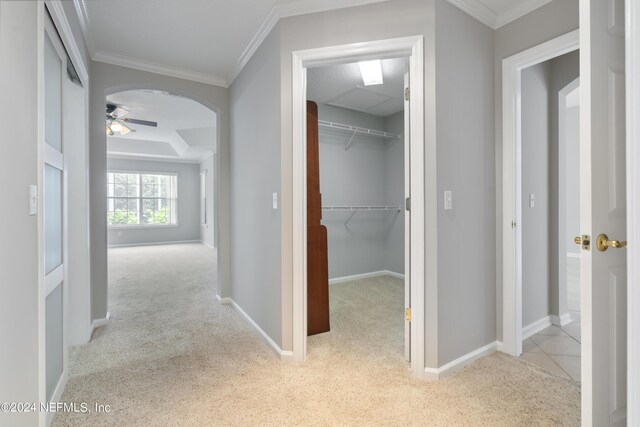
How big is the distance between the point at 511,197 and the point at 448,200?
60cm

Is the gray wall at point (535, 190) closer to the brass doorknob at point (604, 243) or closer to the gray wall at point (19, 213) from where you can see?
the brass doorknob at point (604, 243)

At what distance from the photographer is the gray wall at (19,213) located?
38.8 inches

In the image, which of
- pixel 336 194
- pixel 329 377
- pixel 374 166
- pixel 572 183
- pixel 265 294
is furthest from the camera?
pixel 572 183

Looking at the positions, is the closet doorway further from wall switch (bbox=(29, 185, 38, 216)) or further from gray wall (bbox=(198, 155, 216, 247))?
gray wall (bbox=(198, 155, 216, 247))

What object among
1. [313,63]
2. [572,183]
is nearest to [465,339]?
[313,63]

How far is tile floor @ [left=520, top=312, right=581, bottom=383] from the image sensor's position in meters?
1.95

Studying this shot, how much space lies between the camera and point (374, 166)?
4469mm

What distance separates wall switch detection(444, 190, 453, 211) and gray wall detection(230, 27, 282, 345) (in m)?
1.11

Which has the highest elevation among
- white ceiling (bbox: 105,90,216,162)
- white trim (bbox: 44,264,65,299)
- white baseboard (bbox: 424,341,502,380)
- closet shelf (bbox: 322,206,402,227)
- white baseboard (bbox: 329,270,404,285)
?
white ceiling (bbox: 105,90,216,162)

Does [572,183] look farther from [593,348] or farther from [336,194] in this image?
[593,348]

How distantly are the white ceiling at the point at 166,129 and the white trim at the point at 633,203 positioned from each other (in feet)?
12.6

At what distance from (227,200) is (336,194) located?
153 centimetres

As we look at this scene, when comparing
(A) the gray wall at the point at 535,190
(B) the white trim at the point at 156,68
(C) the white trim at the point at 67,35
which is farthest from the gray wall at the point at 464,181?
(B) the white trim at the point at 156,68

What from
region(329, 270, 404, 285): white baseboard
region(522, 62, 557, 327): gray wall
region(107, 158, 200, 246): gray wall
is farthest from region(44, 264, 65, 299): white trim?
region(107, 158, 200, 246): gray wall
